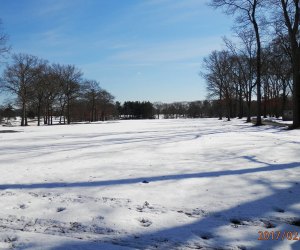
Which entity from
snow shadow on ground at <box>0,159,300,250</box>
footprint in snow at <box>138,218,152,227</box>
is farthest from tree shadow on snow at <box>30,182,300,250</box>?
footprint in snow at <box>138,218,152,227</box>

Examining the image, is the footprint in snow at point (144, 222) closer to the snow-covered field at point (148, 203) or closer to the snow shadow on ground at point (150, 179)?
the snow-covered field at point (148, 203)

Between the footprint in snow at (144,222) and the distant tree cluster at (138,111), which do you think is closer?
the footprint in snow at (144,222)

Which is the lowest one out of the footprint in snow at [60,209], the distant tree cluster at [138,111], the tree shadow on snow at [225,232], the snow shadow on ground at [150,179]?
the tree shadow on snow at [225,232]

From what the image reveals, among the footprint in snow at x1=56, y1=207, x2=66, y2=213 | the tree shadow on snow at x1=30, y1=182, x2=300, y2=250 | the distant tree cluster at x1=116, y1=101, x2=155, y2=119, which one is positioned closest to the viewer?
the tree shadow on snow at x1=30, y1=182, x2=300, y2=250

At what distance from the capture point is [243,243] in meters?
4.36

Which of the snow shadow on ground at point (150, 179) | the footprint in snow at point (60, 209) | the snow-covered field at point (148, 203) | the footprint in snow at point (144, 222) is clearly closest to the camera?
the snow-covered field at point (148, 203)

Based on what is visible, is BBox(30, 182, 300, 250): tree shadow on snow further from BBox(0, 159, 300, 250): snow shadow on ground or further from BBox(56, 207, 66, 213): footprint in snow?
BBox(56, 207, 66, 213): footprint in snow

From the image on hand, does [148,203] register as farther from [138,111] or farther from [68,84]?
[138,111]

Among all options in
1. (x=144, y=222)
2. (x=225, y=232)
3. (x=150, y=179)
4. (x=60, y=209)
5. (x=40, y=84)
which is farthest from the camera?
(x=40, y=84)

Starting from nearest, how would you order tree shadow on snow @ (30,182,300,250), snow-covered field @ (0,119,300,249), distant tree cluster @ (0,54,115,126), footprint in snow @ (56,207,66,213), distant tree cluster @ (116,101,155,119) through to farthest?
tree shadow on snow @ (30,182,300,250) < snow-covered field @ (0,119,300,249) < footprint in snow @ (56,207,66,213) < distant tree cluster @ (0,54,115,126) < distant tree cluster @ (116,101,155,119)

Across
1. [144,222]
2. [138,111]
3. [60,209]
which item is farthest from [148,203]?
[138,111]

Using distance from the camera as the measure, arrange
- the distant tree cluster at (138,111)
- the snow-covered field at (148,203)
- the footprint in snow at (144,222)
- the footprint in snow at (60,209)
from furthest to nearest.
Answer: the distant tree cluster at (138,111), the footprint in snow at (60,209), the footprint in snow at (144,222), the snow-covered field at (148,203)

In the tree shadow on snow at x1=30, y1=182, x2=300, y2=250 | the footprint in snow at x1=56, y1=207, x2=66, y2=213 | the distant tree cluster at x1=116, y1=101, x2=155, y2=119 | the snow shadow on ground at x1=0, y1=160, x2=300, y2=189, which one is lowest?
the tree shadow on snow at x1=30, y1=182, x2=300, y2=250

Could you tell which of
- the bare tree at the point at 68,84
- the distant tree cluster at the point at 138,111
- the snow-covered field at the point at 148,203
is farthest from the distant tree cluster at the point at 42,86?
the distant tree cluster at the point at 138,111
